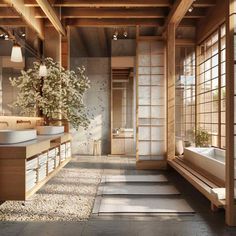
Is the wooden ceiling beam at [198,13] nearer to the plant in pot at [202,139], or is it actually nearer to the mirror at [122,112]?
the plant in pot at [202,139]

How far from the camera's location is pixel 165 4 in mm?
5672

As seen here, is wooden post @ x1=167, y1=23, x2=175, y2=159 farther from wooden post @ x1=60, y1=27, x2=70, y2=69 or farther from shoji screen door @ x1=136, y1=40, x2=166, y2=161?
wooden post @ x1=60, y1=27, x2=70, y2=69

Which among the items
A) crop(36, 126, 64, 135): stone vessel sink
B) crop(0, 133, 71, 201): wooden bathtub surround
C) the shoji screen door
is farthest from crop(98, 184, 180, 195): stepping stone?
the shoji screen door

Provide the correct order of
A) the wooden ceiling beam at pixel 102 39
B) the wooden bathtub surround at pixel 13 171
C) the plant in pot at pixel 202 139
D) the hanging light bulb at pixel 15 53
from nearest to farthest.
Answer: the wooden bathtub surround at pixel 13 171 → the hanging light bulb at pixel 15 53 → the plant in pot at pixel 202 139 → the wooden ceiling beam at pixel 102 39

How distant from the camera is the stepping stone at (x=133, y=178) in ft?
17.1

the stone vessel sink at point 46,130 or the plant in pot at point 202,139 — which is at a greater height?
the stone vessel sink at point 46,130

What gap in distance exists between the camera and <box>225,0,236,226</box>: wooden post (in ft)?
9.78

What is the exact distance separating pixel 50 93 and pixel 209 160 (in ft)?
9.25

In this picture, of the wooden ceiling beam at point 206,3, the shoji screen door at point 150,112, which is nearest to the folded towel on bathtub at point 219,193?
the shoji screen door at point 150,112

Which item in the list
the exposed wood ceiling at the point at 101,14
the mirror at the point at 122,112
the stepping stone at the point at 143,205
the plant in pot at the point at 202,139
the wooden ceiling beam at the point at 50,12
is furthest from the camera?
the mirror at the point at 122,112

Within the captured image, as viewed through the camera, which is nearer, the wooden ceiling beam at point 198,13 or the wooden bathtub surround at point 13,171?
the wooden bathtub surround at point 13,171

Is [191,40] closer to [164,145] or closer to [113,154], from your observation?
[164,145]

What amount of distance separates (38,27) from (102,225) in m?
4.16

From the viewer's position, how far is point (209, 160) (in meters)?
4.39
